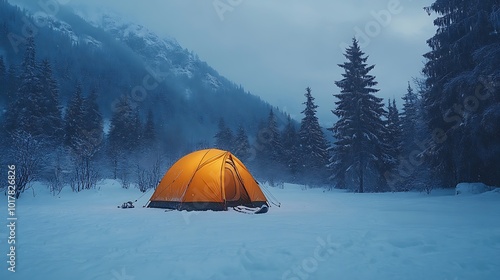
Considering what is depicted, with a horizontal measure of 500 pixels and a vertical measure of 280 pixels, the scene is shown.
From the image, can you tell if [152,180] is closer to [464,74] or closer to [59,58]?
[464,74]

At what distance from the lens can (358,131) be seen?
893 inches

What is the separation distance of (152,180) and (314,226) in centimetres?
1409

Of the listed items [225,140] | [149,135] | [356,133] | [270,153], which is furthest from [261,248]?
[225,140]

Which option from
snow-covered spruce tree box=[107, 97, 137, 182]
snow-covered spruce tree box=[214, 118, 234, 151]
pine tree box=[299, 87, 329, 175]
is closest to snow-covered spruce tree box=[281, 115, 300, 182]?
pine tree box=[299, 87, 329, 175]

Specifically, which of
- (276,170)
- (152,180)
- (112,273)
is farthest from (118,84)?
(112,273)

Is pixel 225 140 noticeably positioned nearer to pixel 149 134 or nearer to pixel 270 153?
pixel 270 153

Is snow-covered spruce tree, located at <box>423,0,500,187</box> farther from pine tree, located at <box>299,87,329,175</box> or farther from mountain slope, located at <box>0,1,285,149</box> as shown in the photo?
mountain slope, located at <box>0,1,285,149</box>

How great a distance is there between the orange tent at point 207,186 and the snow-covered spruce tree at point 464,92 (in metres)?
9.23

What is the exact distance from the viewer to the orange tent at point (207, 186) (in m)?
9.54

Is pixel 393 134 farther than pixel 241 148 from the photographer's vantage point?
No

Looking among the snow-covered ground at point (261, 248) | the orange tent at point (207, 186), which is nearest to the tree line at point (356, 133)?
the orange tent at point (207, 186)

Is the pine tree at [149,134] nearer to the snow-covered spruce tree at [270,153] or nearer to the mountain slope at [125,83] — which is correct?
the mountain slope at [125,83]

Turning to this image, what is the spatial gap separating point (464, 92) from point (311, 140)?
23000mm

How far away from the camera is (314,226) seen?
6172 mm
